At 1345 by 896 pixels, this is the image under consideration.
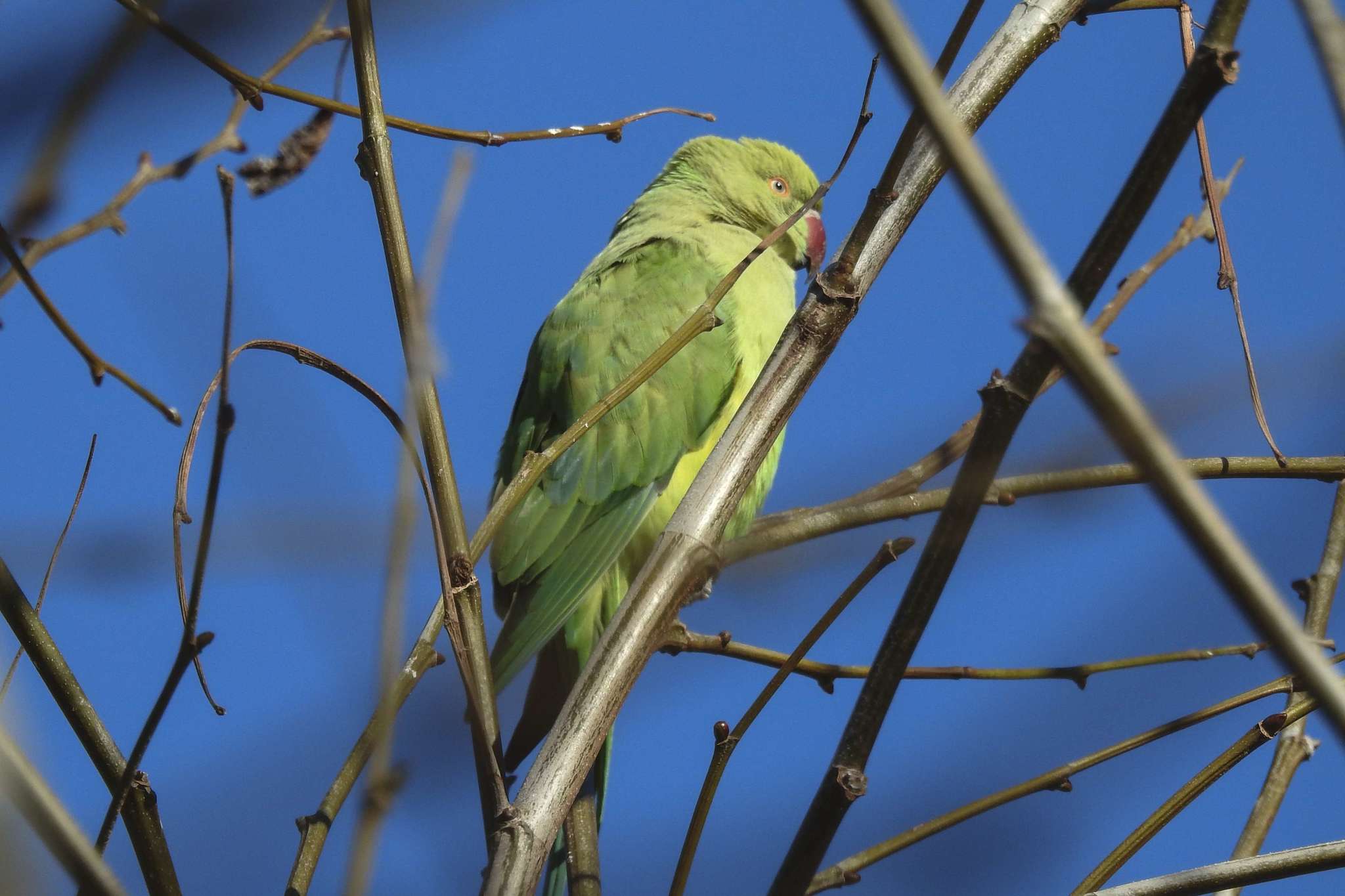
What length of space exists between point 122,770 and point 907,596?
781 mm

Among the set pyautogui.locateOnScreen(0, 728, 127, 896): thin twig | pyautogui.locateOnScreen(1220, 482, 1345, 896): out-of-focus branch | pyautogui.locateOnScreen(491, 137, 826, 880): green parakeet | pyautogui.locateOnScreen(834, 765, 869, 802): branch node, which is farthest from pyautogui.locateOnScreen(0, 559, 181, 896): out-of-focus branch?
pyautogui.locateOnScreen(491, 137, 826, 880): green parakeet

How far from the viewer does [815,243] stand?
4.74 metres

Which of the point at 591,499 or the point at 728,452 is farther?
the point at 591,499

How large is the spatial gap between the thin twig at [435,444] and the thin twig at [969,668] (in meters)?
0.28

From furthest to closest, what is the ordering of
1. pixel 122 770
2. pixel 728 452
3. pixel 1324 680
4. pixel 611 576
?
pixel 611 576 < pixel 728 452 < pixel 122 770 < pixel 1324 680

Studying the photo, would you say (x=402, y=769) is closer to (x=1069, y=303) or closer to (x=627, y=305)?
(x=1069, y=303)

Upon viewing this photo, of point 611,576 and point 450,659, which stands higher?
point 611,576

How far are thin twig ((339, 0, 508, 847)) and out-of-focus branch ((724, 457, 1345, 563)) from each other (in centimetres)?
37

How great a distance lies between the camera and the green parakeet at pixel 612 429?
328cm

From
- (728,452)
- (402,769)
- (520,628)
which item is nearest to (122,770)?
(402,769)

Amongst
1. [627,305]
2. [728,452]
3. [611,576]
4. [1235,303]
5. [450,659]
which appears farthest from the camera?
[627,305]

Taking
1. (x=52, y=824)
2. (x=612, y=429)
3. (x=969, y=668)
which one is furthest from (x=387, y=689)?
(x=612, y=429)

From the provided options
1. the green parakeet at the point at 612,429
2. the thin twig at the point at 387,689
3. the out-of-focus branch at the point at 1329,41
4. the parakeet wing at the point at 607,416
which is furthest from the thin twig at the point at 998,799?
the parakeet wing at the point at 607,416

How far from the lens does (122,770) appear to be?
124 cm
